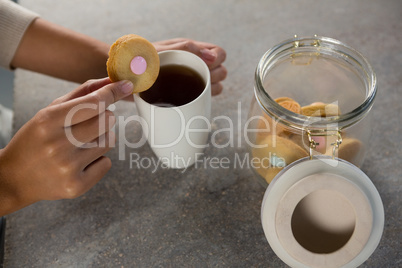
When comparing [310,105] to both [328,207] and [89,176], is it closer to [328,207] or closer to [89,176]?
[328,207]

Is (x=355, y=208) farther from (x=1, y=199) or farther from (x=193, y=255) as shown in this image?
(x=1, y=199)

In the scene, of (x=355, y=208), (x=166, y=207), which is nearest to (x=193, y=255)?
(x=166, y=207)

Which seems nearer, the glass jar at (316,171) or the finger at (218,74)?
the glass jar at (316,171)

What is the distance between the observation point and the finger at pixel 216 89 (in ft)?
2.05

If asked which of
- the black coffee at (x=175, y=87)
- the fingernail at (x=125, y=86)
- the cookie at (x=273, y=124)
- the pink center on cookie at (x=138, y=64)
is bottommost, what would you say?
the cookie at (x=273, y=124)

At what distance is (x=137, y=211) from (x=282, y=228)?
21 cm

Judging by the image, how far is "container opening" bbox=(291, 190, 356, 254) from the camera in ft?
1.40

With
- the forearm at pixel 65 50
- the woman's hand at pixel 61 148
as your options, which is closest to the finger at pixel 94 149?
the woman's hand at pixel 61 148

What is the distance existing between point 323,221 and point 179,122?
0.20 metres

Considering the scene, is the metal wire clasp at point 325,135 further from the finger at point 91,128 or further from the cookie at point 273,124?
the finger at point 91,128

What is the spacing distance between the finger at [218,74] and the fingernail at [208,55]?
3 cm

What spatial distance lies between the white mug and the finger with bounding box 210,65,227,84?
0.33 ft

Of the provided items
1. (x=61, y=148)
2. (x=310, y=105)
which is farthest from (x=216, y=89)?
(x=61, y=148)

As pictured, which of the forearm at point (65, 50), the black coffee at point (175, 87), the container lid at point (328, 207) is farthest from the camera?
the forearm at point (65, 50)
